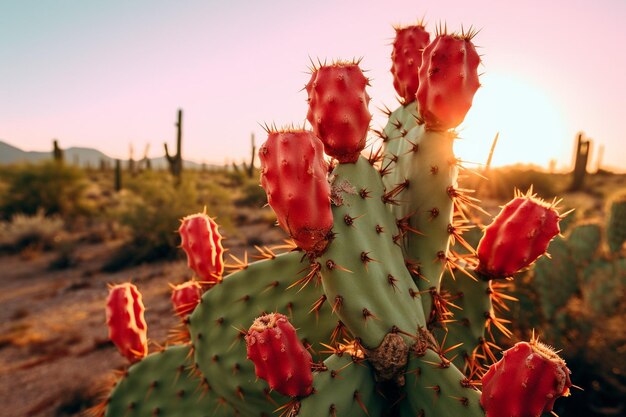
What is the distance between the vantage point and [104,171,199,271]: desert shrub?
41.5 feet

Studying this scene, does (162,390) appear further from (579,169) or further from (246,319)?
(579,169)

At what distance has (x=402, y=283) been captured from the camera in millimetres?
1707

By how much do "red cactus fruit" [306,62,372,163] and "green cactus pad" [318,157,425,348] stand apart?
0.45 ft

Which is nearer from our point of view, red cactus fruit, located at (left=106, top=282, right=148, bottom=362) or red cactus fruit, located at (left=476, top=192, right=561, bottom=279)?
red cactus fruit, located at (left=476, top=192, right=561, bottom=279)

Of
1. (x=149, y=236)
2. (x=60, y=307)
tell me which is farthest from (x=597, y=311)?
(x=149, y=236)

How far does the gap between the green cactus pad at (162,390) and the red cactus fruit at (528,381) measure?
1.66 meters

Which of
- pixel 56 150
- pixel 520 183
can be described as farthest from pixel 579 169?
pixel 56 150

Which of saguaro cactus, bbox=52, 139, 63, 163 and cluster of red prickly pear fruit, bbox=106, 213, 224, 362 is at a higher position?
saguaro cactus, bbox=52, 139, 63, 163

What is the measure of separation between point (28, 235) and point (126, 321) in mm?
13997

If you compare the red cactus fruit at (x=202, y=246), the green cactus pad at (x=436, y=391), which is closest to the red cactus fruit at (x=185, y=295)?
the red cactus fruit at (x=202, y=246)

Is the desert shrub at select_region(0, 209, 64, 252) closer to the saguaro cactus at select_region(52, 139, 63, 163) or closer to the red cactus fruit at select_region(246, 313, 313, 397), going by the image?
the saguaro cactus at select_region(52, 139, 63, 163)

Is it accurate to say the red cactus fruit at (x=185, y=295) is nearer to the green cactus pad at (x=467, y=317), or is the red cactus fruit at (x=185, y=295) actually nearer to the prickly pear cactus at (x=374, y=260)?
the prickly pear cactus at (x=374, y=260)

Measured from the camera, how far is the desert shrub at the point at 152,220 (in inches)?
498

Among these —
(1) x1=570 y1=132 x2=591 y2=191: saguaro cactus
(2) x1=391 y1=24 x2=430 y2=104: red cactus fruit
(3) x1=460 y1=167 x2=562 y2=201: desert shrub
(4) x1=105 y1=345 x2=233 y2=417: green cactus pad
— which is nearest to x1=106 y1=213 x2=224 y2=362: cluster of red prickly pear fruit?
(4) x1=105 y1=345 x2=233 y2=417: green cactus pad
